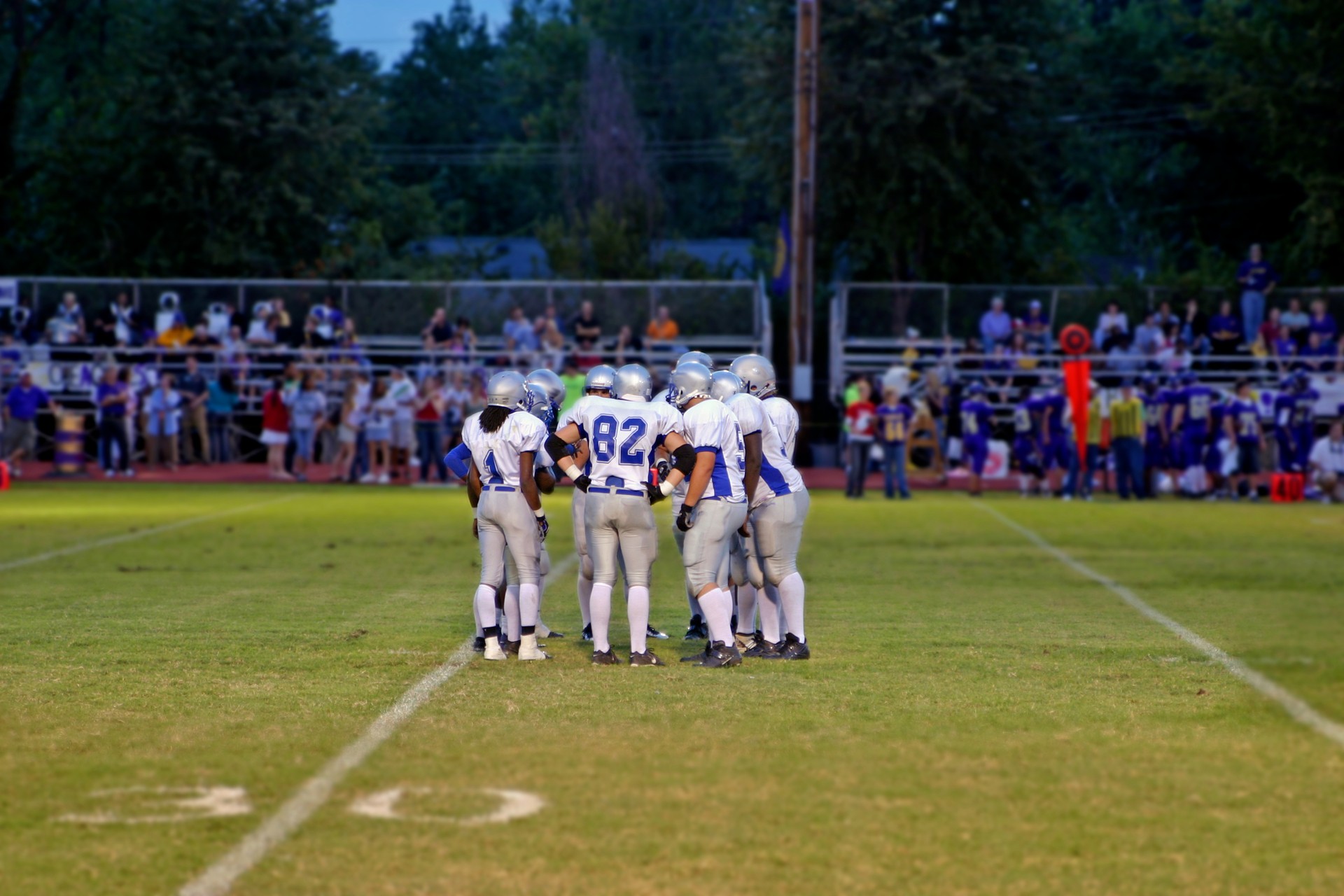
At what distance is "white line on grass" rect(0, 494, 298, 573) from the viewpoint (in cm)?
1424

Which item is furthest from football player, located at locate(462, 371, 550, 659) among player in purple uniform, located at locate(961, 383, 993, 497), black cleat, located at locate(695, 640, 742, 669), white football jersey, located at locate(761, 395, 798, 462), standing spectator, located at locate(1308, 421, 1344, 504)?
standing spectator, located at locate(1308, 421, 1344, 504)

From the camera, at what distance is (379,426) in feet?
83.5

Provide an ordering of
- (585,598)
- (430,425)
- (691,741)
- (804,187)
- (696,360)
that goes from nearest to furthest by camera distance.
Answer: (691,741) → (696,360) → (585,598) → (430,425) → (804,187)

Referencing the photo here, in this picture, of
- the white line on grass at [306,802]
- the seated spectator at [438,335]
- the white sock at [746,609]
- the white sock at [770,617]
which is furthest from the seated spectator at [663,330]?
the white line on grass at [306,802]

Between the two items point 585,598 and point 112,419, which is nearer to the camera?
point 585,598

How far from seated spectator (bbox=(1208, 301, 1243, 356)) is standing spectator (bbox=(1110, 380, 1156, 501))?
18.3ft

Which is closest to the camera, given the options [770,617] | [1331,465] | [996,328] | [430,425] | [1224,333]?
[770,617]

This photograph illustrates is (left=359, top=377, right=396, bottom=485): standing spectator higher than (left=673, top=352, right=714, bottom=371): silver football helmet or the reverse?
the reverse

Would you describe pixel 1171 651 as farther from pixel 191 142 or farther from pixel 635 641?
pixel 191 142

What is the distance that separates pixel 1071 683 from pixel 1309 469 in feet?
60.4

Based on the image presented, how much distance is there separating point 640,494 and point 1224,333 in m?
22.3

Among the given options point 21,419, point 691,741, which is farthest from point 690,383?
point 21,419

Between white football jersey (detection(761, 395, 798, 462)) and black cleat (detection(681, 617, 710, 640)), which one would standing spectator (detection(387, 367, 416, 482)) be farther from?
white football jersey (detection(761, 395, 798, 462))

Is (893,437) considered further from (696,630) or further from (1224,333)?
(696,630)
